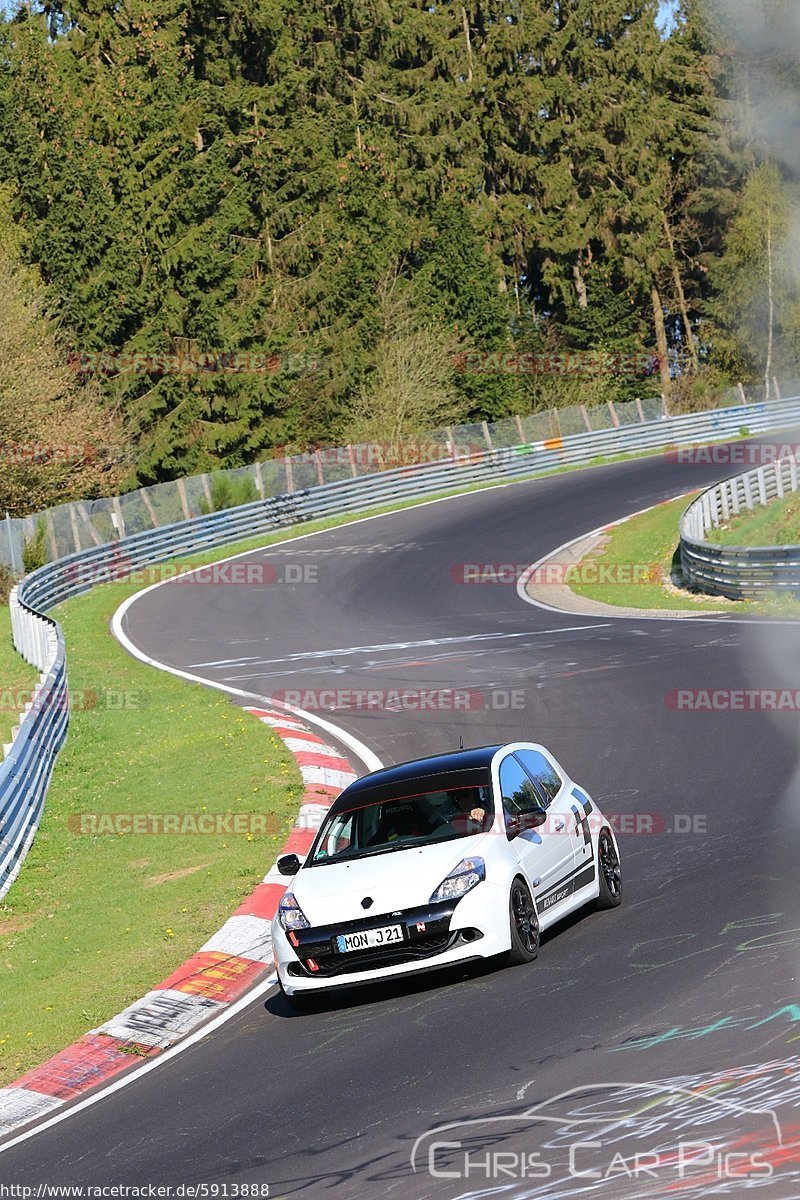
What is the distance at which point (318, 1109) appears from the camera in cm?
771

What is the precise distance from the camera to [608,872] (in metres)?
11.3

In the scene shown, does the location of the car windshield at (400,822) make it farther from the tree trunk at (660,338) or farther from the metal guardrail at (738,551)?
the tree trunk at (660,338)

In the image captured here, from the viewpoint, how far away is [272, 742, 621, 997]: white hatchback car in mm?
9703

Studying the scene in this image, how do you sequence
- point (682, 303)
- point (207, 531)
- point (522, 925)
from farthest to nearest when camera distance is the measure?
1. point (682, 303)
2. point (207, 531)
3. point (522, 925)

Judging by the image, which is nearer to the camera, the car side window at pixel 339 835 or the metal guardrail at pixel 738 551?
the car side window at pixel 339 835

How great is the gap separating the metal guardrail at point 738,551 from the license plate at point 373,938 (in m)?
18.0

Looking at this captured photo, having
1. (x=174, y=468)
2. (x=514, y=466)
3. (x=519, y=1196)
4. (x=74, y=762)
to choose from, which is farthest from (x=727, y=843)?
(x=174, y=468)

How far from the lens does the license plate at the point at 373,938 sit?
9.68 m

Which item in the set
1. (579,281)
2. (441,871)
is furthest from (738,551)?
(579,281)

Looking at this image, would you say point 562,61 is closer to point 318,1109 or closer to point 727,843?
point 727,843

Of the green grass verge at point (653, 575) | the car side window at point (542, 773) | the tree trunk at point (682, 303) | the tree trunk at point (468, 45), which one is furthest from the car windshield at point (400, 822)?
the tree trunk at point (682, 303)

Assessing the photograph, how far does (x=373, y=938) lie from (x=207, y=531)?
35032mm

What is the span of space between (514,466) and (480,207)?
29285mm

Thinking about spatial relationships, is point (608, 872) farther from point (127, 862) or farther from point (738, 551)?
point (738, 551)
